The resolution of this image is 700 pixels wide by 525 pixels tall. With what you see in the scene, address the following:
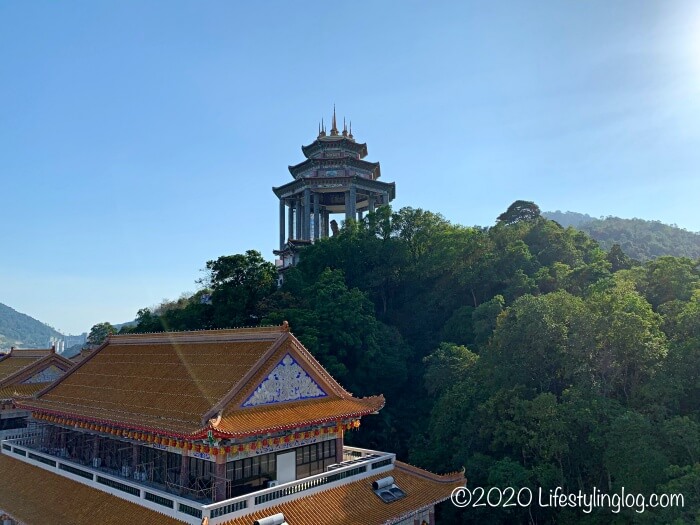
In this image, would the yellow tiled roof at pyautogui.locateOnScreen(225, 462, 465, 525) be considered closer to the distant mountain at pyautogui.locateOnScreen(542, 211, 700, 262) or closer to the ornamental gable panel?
the ornamental gable panel

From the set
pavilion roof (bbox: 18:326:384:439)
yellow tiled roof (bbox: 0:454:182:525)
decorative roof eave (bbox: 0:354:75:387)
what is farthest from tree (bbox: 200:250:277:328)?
yellow tiled roof (bbox: 0:454:182:525)

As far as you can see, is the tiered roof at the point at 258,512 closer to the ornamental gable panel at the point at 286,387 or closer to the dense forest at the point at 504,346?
the ornamental gable panel at the point at 286,387

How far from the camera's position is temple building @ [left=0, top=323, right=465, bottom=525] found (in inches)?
536

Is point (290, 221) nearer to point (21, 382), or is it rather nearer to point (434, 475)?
point (21, 382)

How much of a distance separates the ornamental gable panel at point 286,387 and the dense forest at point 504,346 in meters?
8.82

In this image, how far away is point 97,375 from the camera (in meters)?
19.8

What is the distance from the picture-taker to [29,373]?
24.7 metres

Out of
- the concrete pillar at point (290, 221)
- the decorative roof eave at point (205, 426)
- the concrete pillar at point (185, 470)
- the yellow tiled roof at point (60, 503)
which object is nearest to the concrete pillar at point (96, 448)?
the yellow tiled roof at point (60, 503)

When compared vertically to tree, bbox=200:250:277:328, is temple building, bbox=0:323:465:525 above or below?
below

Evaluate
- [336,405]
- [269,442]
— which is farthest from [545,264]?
[269,442]

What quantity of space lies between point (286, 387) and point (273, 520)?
3.89 meters

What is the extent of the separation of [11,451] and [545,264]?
118 feet

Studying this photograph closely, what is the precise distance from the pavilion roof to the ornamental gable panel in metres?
0.03

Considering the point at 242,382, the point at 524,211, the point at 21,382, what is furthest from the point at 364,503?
the point at 524,211
